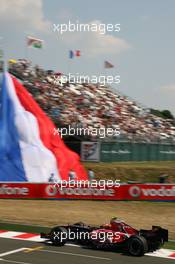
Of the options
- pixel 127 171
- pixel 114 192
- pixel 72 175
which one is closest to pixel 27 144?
pixel 72 175

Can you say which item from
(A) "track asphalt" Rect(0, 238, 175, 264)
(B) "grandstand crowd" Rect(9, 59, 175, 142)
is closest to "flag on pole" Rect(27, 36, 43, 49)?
(B) "grandstand crowd" Rect(9, 59, 175, 142)

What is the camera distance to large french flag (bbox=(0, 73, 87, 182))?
90.6ft

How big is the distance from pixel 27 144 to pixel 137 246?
16.5m

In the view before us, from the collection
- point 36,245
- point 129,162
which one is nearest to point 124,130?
point 129,162

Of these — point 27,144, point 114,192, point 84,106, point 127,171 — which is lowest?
point 114,192

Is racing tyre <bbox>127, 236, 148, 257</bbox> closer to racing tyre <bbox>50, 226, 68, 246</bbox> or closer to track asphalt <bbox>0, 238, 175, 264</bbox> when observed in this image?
track asphalt <bbox>0, 238, 175, 264</bbox>

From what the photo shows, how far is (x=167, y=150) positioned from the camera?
43.6 meters

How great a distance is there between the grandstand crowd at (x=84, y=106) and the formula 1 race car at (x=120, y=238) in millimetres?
21415

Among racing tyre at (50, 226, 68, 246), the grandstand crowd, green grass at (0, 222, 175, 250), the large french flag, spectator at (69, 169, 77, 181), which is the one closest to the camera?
racing tyre at (50, 226, 68, 246)

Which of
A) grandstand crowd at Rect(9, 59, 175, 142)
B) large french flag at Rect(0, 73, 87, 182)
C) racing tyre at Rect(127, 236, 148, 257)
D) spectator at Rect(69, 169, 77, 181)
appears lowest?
racing tyre at Rect(127, 236, 148, 257)

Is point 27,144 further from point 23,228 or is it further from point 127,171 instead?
point 23,228

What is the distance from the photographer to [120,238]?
13.0m

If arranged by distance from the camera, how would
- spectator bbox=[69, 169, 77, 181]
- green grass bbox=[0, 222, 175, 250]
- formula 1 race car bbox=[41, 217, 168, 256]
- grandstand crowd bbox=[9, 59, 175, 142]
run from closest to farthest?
formula 1 race car bbox=[41, 217, 168, 256]
green grass bbox=[0, 222, 175, 250]
spectator bbox=[69, 169, 77, 181]
grandstand crowd bbox=[9, 59, 175, 142]

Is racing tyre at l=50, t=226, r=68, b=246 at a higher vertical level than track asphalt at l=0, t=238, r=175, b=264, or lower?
higher
